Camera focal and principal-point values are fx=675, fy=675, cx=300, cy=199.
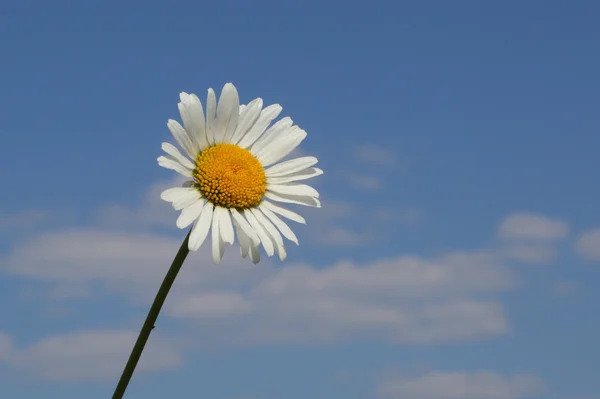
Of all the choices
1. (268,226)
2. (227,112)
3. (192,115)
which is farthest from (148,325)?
(227,112)

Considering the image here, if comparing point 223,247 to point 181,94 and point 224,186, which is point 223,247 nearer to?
point 224,186

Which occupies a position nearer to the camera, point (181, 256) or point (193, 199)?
point (181, 256)

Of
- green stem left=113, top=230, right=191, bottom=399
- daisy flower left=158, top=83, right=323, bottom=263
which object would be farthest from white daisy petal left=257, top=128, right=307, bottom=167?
green stem left=113, top=230, right=191, bottom=399

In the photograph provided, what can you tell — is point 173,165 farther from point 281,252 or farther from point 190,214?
point 281,252

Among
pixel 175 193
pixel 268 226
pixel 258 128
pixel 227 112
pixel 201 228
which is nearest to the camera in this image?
pixel 201 228

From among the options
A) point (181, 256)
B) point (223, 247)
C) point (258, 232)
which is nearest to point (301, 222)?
point (258, 232)
